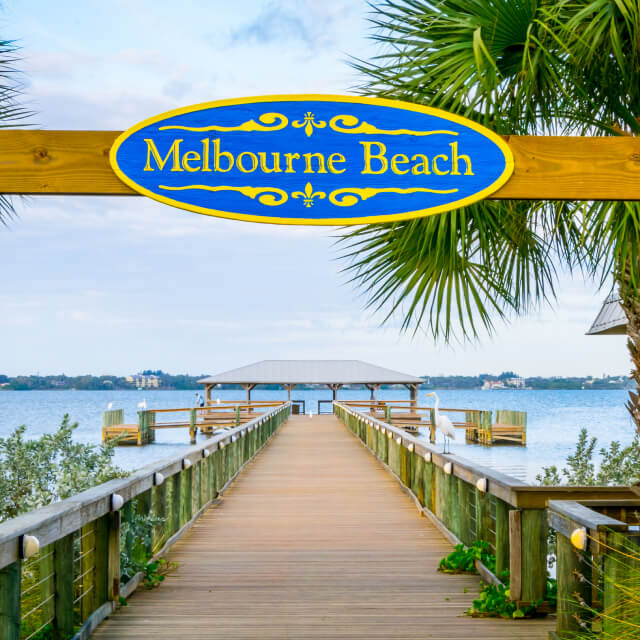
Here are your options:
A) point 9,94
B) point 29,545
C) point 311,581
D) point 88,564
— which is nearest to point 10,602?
point 29,545

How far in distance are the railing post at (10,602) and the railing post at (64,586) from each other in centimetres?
56

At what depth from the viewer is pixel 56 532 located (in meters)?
3.34

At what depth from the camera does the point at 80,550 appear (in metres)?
4.25

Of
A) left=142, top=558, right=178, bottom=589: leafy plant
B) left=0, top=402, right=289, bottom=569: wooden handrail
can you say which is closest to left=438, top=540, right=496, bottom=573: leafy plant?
left=142, top=558, right=178, bottom=589: leafy plant

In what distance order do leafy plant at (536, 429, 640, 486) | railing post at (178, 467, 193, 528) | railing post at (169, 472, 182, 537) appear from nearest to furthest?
1. railing post at (169, 472, 182, 537)
2. railing post at (178, 467, 193, 528)
3. leafy plant at (536, 429, 640, 486)

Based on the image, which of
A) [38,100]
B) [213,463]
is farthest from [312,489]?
[38,100]

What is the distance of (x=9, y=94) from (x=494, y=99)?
3507mm

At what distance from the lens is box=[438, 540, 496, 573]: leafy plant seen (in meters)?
5.28

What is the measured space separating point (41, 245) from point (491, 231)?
96.4 metres

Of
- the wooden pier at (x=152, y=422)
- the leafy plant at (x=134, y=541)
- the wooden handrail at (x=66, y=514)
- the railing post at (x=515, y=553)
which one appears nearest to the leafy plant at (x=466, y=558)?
the railing post at (x=515, y=553)

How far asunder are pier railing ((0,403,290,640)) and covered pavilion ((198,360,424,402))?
35.0m

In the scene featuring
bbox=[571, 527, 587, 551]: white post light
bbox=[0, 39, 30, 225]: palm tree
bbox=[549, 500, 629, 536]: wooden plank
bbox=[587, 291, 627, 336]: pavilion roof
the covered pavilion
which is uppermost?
bbox=[0, 39, 30, 225]: palm tree

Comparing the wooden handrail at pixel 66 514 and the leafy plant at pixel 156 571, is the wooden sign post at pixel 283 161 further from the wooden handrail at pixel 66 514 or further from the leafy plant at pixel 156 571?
the leafy plant at pixel 156 571

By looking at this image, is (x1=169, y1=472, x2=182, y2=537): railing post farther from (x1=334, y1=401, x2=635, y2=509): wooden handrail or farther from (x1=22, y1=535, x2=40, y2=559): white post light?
(x1=22, y1=535, x2=40, y2=559): white post light
